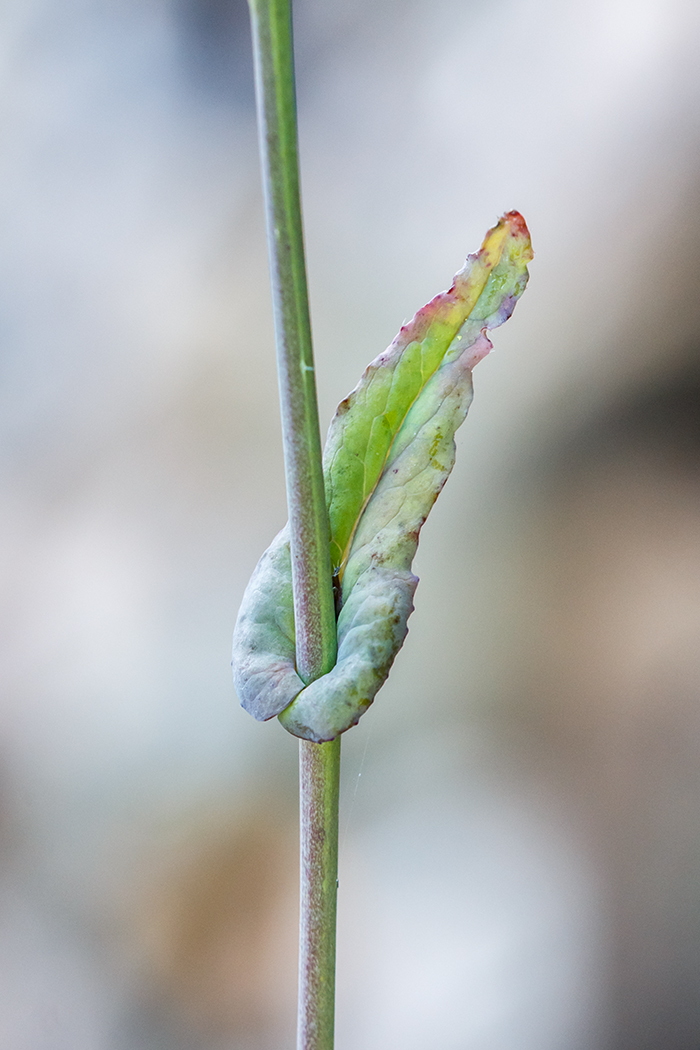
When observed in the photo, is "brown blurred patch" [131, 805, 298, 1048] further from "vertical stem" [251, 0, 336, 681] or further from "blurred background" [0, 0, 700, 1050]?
"vertical stem" [251, 0, 336, 681]

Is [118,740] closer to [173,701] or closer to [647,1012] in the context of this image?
[173,701]

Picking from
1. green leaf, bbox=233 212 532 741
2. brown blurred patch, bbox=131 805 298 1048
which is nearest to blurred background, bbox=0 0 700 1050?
brown blurred patch, bbox=131 805 298 1048

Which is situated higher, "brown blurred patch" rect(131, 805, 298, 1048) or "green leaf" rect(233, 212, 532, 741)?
"green leaf" rect(233, 212, 532, 741)

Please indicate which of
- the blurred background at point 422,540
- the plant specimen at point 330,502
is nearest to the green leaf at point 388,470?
the plant specimen at point 330,502

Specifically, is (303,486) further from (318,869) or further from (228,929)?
(228,929)

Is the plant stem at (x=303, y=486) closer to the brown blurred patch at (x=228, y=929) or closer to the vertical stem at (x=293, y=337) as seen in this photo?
the vertical stem at (x=293, y=337)

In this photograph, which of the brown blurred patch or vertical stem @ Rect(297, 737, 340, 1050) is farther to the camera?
the brown blurred patch

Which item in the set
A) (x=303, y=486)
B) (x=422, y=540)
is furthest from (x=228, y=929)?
(x=303, y=486)

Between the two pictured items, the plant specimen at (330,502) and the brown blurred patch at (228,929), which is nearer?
the plant specimen at (330,502)
